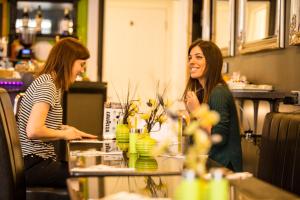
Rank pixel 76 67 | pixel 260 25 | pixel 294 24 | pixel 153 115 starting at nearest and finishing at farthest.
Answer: pixel 153 115 < pixel 76 67 < pixel 294 24 < pixel 260 25

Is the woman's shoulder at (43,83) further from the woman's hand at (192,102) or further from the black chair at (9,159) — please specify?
the woman's hand at (192,102)

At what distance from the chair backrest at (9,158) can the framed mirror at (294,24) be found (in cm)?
187

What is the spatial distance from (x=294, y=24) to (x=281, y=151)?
1.00 metres

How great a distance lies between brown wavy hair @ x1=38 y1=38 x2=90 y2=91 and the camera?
3227 millimetres

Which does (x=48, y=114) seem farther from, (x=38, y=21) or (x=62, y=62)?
(x=38, y=21)

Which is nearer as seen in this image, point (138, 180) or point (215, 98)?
point (138, 180)

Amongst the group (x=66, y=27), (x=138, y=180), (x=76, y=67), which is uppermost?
(x=66, y=27)

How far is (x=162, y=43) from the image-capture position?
8953 mm

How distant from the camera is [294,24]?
3.54 metres

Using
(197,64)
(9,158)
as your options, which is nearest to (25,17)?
(197,64)

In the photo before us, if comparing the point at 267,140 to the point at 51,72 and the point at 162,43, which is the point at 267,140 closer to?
the point at 51,72

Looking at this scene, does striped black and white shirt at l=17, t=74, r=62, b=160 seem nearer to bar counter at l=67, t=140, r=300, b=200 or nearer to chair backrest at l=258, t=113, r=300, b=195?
bar counter at l=67, t=140, r=300, b=200

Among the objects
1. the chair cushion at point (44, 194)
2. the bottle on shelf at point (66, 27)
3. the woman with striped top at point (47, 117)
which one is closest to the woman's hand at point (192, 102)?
the woman with striped top at point (47, 117)

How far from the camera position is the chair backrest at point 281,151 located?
2.70 m
